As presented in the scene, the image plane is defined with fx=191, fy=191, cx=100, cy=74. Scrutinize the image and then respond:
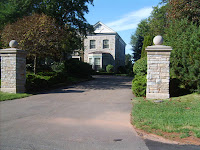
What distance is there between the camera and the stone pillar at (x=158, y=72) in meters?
8.69

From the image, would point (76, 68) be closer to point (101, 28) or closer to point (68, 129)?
point (101, 28)

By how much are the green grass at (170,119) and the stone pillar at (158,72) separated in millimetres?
1258

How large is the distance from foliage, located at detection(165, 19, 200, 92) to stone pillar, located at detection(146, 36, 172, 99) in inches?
35.6

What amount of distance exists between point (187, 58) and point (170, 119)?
174 inches

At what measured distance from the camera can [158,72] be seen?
28.7ft

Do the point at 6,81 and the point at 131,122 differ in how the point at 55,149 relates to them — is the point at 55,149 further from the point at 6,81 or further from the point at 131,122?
the point at 6,81

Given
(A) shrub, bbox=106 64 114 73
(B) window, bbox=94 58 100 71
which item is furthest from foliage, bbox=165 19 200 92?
(B) window, bbox=94 58 100 71

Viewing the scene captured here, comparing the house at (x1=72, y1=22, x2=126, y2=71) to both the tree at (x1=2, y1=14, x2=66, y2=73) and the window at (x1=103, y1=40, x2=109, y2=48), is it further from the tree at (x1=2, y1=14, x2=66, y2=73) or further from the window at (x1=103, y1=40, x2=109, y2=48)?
the tree at (x1=2, y1=14, x2=66, y2=73)

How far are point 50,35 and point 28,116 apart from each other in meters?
8.27

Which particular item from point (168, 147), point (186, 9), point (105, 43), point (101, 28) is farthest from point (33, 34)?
point (101, 28)

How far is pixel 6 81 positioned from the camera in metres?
10.6

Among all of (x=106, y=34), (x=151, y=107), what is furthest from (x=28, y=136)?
(x=106, y=34)

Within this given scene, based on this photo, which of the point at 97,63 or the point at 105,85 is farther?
the point at 97,63

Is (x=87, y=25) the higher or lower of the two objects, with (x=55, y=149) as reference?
higher
